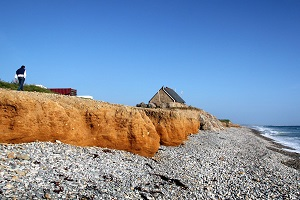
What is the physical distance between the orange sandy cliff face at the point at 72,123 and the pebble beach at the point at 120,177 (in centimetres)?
48

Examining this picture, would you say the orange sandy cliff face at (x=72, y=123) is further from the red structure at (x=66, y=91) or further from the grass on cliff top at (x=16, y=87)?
the red structure at (x=66, y=91)

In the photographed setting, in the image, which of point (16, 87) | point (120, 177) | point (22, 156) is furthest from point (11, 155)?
point (16, 87)

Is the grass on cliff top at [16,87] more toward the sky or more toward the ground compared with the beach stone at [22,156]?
more toward the sky

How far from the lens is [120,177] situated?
10.5 metres

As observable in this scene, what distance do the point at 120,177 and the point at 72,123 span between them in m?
3.70

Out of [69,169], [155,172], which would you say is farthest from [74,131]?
[155,172]

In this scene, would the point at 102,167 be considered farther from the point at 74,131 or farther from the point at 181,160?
the point at 181,160

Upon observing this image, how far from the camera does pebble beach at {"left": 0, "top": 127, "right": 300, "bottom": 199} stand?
8.05 metres

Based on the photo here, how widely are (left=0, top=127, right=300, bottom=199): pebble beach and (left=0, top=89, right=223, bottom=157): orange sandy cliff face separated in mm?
482

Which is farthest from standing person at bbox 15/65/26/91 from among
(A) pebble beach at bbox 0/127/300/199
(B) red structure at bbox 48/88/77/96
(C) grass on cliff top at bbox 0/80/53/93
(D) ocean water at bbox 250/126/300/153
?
(D) ocean water at bbox 250/126/300/153

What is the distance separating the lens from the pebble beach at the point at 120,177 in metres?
8.05

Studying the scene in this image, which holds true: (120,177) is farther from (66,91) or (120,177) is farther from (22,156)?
(66,91)

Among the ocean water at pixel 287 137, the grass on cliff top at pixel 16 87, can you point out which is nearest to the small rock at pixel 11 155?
the grass on cliff top at pixel 16 87

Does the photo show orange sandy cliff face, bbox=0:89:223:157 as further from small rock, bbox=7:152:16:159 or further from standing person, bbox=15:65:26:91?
standing person, bbox=15:65:26:91
